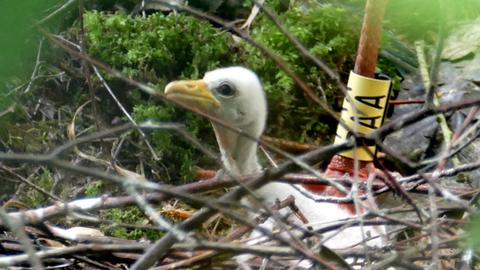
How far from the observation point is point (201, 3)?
337cm

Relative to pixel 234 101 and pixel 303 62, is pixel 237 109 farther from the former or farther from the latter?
pixel 303 62

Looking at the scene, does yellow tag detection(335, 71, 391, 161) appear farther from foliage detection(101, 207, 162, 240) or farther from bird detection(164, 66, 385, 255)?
foliage detection(101, 207, 162, 240)

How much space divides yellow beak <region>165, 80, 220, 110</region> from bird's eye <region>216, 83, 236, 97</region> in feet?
0.06

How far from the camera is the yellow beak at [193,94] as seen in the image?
2.14m

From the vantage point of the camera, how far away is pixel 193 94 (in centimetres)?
217

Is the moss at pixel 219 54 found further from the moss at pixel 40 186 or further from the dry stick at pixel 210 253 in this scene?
the dry stick at pixel 210 253

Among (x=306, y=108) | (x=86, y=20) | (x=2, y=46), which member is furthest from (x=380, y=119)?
(x=2, y=46)

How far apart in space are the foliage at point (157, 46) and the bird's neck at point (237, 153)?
66 cm

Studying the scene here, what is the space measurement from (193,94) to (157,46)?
2.94 ft

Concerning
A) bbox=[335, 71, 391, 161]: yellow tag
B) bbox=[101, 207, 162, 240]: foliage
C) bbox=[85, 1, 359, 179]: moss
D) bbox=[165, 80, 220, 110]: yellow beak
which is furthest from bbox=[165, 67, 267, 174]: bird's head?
bbox=[85, 1, 359, 179]: moss

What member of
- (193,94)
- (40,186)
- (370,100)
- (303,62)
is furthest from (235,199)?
(303,62)

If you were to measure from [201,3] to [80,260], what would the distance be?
1.73 metres

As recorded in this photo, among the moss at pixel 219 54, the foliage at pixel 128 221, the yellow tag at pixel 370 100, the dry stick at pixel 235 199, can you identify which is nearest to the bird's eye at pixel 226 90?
the yellow tag at pixel 370 100

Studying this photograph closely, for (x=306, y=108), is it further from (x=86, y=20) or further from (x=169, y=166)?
(x=86, y=20)
